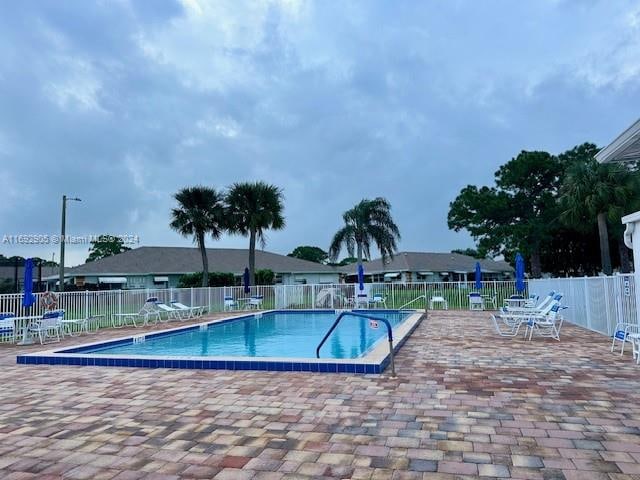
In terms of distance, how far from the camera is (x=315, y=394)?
16.6 ft

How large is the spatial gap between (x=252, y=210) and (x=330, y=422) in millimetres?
20669

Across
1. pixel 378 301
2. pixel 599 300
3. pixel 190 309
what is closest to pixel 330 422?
pixel 599 300

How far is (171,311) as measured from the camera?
15.9 m

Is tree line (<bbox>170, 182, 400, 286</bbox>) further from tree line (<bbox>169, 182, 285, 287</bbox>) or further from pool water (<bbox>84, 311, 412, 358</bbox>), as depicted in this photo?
pool water (<bbox>84, 311, 412, 358</bbox>)

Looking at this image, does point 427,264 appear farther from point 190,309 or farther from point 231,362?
point 231,362

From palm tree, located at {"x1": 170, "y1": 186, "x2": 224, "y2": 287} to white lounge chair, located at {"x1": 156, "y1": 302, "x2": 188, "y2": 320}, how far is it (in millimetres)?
8040

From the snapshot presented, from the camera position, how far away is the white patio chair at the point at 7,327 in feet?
32.4

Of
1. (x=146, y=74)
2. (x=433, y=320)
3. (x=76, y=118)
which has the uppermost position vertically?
(x=146, y=74)

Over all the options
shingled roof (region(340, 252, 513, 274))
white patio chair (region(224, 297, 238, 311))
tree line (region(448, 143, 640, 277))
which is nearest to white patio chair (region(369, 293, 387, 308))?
white patio chair (region(224, 297, 238, 311))

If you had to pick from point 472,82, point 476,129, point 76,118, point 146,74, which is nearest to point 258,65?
point 146,74

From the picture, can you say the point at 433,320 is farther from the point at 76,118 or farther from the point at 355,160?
the point at 76,118

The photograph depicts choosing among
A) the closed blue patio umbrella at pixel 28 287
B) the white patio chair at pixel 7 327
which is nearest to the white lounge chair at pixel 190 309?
the white patio chair at pixel 7 327

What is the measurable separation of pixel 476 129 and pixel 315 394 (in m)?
18.1

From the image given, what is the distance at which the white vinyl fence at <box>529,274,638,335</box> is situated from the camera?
815cm
